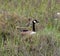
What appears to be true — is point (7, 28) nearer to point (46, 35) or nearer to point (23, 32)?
point (23, 32)

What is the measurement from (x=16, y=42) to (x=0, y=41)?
0.35 m

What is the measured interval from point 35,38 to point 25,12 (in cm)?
162

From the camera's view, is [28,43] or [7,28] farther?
[7,28]

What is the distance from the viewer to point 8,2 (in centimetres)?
636

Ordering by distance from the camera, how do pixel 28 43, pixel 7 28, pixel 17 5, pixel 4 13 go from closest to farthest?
pixel 28 43 → pixel 7 28 → pixel 4 13 → pixel 17 5

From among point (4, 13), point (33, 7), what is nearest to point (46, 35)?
point (4, 13)

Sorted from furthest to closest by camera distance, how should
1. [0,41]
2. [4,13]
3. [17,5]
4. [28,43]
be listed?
[17,5]
[4,13]
[0,41]
[28,43]

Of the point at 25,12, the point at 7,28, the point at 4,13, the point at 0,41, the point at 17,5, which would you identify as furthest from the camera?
the point at 17,5

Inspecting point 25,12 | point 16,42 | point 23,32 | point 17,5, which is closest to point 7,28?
point 23,32

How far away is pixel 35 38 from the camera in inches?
169

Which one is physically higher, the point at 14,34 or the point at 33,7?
the point at 33,7

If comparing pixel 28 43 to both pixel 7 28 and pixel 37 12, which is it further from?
pixel 37 12

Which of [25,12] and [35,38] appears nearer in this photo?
[35,38]

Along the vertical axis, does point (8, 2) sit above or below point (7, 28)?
above
